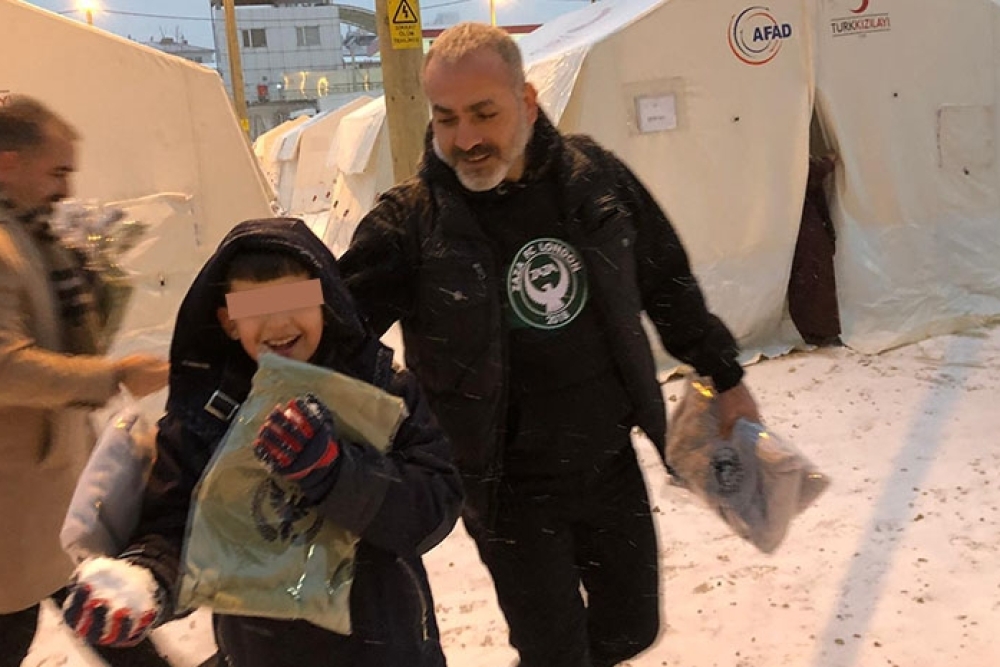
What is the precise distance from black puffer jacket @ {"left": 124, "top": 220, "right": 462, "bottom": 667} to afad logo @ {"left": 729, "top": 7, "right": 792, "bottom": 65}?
15.8ft

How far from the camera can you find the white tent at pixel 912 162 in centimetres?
584

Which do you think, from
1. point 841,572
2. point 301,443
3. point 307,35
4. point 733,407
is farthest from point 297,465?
point 307,35

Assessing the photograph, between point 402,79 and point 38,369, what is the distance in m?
3.14

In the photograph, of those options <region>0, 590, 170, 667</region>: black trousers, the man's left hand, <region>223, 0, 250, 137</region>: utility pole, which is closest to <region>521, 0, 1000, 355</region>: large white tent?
the man's left hand

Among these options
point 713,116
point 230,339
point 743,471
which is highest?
point 713,116

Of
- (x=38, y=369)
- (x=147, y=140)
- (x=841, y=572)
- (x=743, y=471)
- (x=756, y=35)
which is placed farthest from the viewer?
(x=756, y=35)

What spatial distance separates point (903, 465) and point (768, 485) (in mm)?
2394

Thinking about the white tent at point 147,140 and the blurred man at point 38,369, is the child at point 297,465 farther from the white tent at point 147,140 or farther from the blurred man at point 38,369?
the white tent at point 147,140

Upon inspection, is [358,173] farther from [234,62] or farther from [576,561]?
[234,62]

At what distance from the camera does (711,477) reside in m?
2.16

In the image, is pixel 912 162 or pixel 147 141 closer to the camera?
pixel 147 141

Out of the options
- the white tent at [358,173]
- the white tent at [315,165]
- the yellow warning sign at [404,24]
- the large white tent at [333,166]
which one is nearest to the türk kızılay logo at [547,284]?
the yellow warning sign at [404,24]

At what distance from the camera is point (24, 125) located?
183 centimetres

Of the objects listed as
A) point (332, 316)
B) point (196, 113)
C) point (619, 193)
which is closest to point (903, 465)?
point (619, 193)
